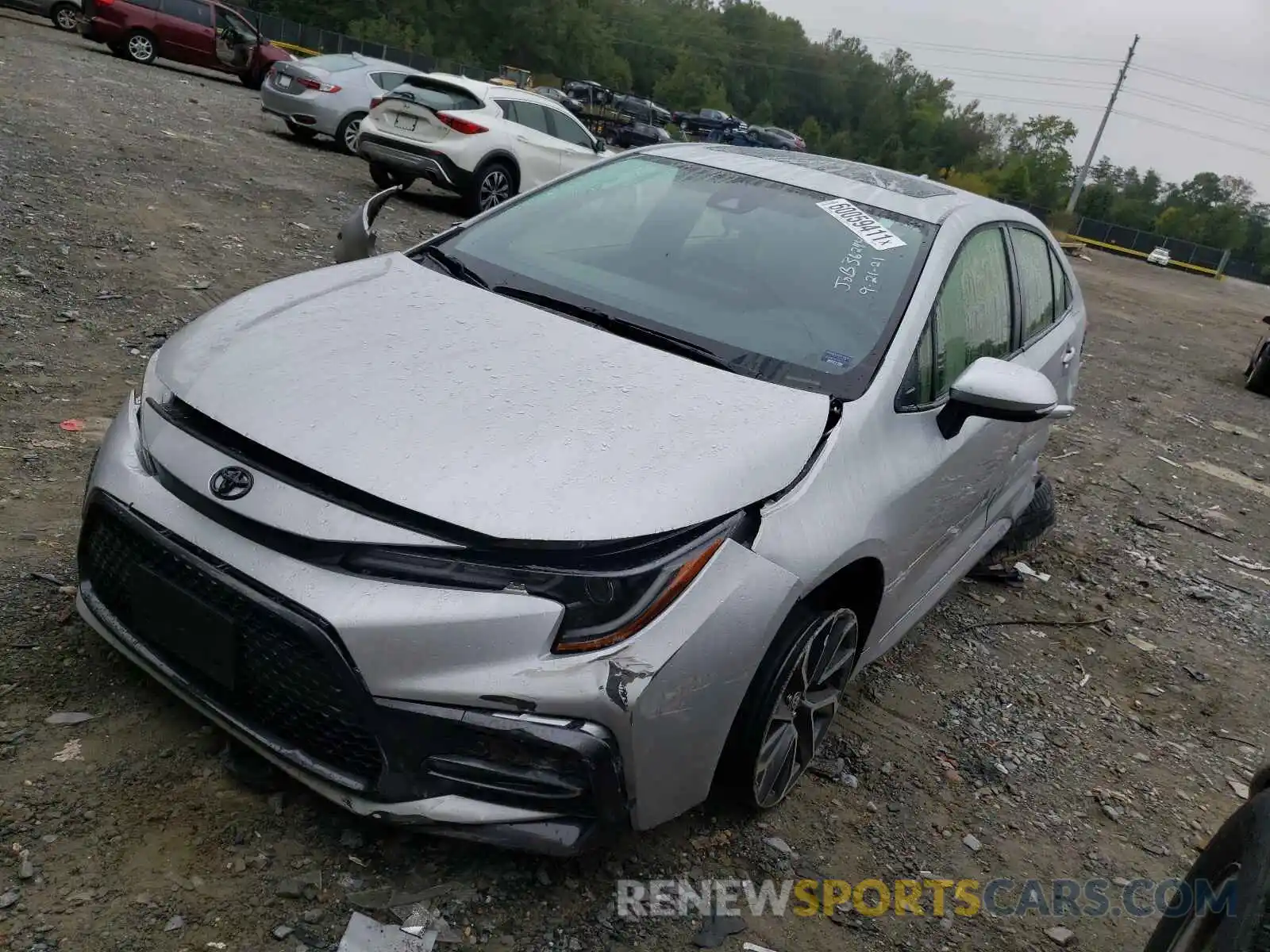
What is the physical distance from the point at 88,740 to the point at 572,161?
1092 cm

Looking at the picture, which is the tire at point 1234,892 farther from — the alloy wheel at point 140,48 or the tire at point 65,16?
the tire at point 65,16

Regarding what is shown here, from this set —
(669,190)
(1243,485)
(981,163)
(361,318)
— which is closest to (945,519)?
(669,190)

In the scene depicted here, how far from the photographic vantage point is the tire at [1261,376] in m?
12.4

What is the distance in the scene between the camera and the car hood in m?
2.04

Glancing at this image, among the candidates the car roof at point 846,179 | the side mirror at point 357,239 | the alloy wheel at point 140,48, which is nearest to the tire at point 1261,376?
the car roof at point 846,179

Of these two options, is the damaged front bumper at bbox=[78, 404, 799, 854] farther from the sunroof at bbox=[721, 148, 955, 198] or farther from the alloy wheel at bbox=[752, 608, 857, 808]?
the sunroof at bbox=[721, 148, 955, 198]

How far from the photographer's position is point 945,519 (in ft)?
10.4

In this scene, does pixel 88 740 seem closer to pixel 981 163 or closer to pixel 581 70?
pixel 581 70

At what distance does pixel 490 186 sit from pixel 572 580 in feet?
32.9

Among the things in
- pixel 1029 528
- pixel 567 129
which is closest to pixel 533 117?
pixel 567 129

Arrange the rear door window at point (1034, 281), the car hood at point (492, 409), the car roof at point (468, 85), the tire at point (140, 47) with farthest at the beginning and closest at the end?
the tire at point (140, 47) < the car roof at point (468, 85) < the rear door window at point (1034, 281) < the car hood at point (492, 409)

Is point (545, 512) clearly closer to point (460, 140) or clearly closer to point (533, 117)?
point (460, 140)

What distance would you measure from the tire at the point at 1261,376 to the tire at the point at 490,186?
31.3ft

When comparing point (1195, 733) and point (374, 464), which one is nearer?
point (374, 464)
